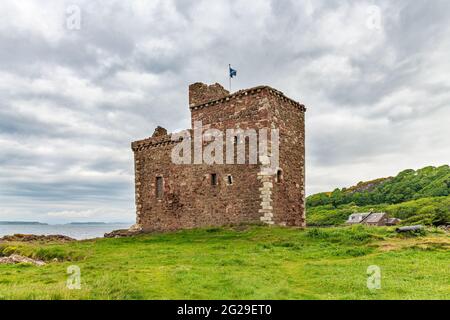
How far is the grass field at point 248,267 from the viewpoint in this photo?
385 inches

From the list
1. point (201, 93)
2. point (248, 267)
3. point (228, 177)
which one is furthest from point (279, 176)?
point (248, 267)

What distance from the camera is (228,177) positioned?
26.0 metres

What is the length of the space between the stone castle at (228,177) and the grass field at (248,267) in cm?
210

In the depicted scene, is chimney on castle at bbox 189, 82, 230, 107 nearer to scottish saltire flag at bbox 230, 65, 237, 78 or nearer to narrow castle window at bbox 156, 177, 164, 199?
scottish saltire flag at bbox 230, 65, 237, 78

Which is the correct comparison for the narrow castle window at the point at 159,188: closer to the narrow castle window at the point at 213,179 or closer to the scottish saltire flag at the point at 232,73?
the narrow castle window at the point at 213,179

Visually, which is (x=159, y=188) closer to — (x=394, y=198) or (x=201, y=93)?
(x=201, y=93)

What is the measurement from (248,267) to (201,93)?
1724 cm

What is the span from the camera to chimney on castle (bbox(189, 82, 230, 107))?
28.5 m

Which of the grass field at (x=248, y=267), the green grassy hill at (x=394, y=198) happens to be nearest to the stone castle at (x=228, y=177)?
the grass field at (x=248, y=267)

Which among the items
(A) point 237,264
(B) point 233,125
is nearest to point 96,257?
(A) point 237,264

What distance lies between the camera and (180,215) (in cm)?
2850
